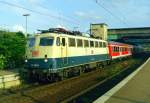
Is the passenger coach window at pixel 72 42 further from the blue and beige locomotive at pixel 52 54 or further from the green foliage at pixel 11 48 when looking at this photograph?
the green foliage at pixel 11 48

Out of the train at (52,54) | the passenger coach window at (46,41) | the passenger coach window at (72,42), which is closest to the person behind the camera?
the train at (52,54)

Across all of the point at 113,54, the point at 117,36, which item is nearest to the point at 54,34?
the point at 113,54

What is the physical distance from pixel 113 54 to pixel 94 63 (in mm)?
11269

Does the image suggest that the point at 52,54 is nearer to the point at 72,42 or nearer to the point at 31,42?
the point at 31,42

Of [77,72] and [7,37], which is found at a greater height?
[7,37]

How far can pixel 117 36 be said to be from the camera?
10744 centimetres

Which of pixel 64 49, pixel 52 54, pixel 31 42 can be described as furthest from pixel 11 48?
pixel 52 54

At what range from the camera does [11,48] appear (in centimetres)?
2825

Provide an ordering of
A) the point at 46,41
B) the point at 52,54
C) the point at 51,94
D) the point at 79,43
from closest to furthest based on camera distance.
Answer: the point at 51,94
the point at 52,54
the point at 46,41
the point at 79,43

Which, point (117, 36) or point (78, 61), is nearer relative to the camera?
point (78, 61)

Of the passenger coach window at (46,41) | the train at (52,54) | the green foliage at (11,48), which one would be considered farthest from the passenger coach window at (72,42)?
the green foliage at (11,48)

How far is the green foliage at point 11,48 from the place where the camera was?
1078 inches

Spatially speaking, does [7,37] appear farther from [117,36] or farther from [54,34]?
[117,36]

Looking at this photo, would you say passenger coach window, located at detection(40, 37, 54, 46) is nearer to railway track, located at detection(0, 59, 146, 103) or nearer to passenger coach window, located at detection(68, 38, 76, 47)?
passenger coach window, located at detection(68, 38, 76, 47)
